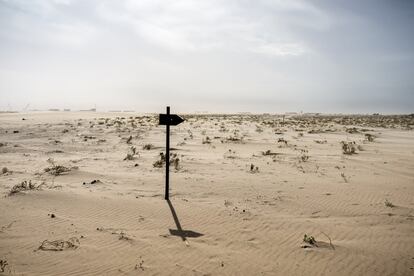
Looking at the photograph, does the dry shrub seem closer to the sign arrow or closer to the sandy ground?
the sandy ground

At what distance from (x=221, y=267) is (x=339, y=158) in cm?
1190

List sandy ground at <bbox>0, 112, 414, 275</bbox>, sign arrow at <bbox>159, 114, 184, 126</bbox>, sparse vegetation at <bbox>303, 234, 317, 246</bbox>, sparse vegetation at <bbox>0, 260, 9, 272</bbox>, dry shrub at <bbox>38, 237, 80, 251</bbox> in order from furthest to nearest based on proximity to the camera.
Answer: sign arrow at <bbox>159, 114, 184, 126</bbox> < sparse vegetation at <bbox>303, 234, 317, 246</bbox> < dry shrub at <bbox>38, 237, 80, 251</bbox> < sandy ground at <bbox>0, 112, 414, 275</bbox> < sparse vegetation at <bbox>0, 260, 9, 272</bbox>

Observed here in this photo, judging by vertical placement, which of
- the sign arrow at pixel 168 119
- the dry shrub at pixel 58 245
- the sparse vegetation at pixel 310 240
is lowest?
the dry shrub at pixel 58 245

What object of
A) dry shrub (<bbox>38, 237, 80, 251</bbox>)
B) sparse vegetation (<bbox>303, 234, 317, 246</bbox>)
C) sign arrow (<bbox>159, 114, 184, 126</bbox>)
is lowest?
dry shrub (<bbox>38, 237, 80, 251</bbox>)

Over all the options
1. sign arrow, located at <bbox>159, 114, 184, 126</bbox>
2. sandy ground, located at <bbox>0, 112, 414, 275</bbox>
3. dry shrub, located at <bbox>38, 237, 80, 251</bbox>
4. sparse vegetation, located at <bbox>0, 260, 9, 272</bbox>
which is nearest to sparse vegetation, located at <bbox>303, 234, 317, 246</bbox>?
sandy ground, located at <bbox>0, 112, 414, 275</bbox>

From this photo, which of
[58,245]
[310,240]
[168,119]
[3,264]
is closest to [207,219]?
[310,240]

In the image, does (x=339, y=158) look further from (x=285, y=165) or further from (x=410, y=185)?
(x=410, y=185)

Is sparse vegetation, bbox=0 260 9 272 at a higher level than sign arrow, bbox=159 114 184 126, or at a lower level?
lower

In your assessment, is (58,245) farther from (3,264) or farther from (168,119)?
(168,119)

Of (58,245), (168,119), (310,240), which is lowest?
(58,245)

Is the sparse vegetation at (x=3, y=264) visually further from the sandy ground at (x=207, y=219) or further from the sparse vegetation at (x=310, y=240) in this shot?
the sparse vegetation at (x=310, y=240)

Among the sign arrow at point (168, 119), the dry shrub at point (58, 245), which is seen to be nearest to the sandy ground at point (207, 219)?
the dry shrub at point (58, 245)

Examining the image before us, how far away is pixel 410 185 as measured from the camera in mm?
10188

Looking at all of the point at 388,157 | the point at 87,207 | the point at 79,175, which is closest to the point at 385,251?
the point at 87,207
